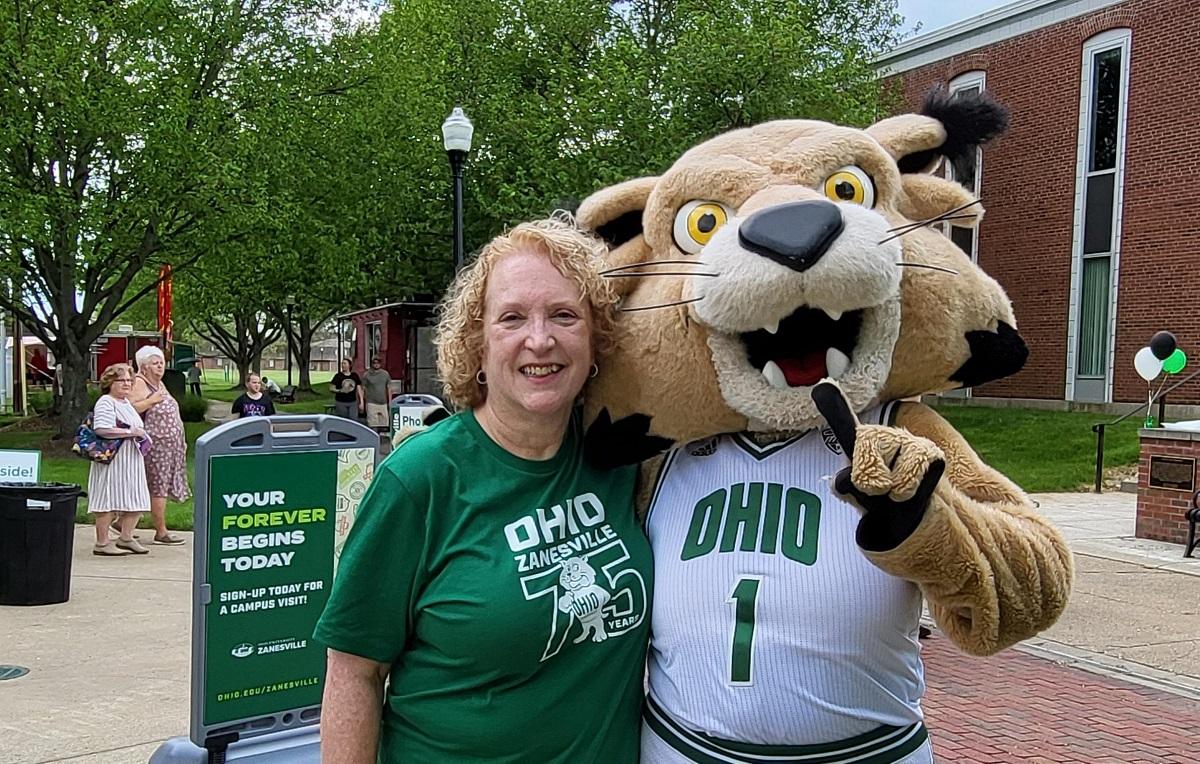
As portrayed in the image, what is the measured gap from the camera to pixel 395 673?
6.52ft

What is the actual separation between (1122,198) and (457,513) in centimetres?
1886

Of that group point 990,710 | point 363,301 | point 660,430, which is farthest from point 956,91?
point 363,301

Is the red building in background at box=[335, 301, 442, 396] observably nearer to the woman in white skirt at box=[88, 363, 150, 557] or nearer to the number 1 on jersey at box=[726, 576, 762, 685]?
the woman in white skirt at box=[88, 363, 150, 557]

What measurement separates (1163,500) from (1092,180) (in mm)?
10447

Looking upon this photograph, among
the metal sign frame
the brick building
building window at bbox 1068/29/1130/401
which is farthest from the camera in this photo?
building window at bbox 1068/29/1130/401

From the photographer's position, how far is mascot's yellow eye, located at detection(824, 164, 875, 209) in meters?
2.05

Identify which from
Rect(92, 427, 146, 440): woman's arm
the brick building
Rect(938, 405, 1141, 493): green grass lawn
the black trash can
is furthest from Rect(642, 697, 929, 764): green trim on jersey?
the brick building

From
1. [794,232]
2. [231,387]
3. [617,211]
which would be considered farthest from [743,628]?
[231,387]

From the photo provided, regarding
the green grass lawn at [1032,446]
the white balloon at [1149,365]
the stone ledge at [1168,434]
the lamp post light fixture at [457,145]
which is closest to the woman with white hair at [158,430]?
the green grass lawn at [1032,446]

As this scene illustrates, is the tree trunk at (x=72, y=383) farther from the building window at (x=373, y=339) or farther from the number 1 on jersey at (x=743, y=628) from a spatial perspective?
the number 1 on jersey at (x=743, y=628)

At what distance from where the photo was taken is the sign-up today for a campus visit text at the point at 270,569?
386 cm

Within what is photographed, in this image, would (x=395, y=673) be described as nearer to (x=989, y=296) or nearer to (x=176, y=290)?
(x=989, y=296)

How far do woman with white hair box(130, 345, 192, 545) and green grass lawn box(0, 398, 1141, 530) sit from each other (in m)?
2.54

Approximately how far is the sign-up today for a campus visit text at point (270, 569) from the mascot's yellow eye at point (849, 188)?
8.95 feet
